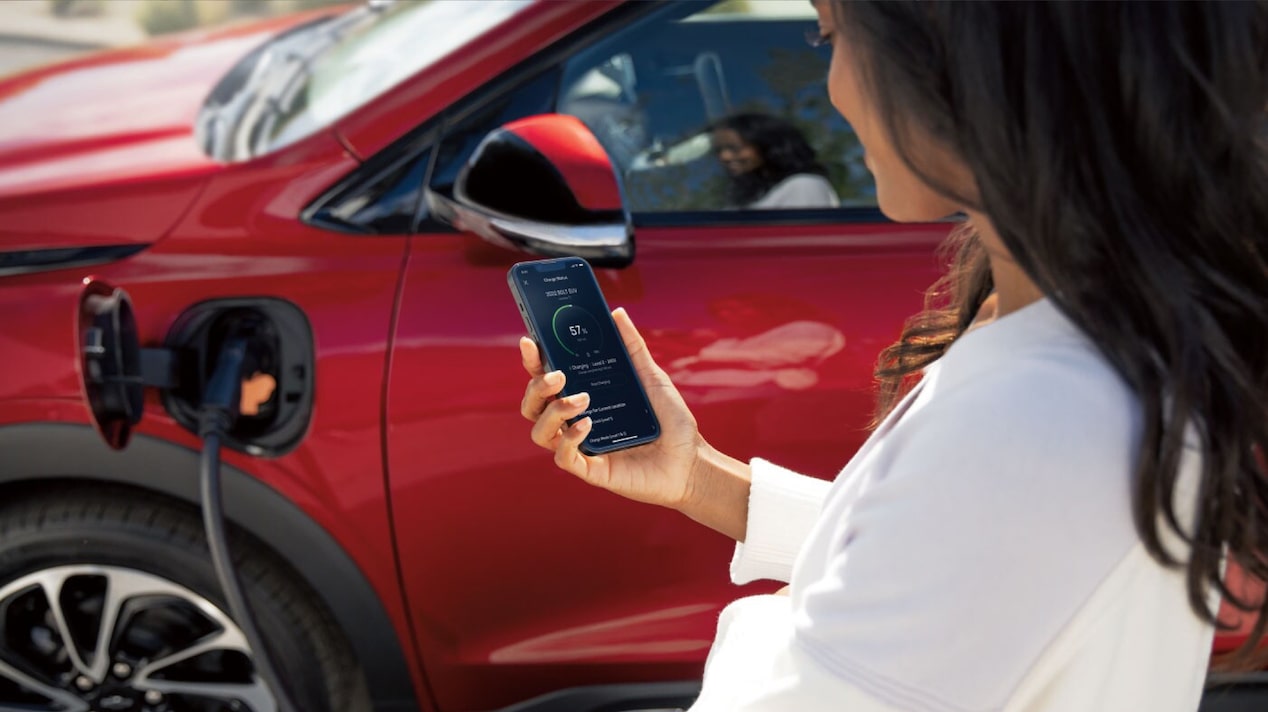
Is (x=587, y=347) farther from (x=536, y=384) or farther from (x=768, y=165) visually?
(x=768, y=165)

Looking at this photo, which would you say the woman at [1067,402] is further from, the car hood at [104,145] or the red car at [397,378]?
the car hood at [104,145]

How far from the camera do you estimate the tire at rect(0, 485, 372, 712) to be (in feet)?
6.93

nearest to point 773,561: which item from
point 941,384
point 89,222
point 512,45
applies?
point 941,384

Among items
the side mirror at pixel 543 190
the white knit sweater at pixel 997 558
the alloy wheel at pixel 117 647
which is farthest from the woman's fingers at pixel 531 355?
the alloy wheel at pixel 117 647

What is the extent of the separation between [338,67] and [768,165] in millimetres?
832

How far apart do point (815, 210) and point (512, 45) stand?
1.89 ft

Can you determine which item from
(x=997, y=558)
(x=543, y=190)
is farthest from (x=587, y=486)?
(x=997, y=558)

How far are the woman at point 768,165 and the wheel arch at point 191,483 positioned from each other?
2.93 ft

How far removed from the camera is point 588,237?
1965mm

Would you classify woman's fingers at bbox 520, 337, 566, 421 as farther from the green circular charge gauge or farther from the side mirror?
the side mirror

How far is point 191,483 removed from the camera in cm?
206

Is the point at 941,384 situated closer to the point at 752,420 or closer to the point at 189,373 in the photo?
the point at 752,420

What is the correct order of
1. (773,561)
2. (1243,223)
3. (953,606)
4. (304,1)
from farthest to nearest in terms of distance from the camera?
(304,1) → (773,561) → (1243,223) → (953,606)

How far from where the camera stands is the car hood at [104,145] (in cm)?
209
